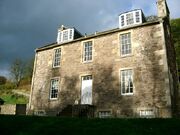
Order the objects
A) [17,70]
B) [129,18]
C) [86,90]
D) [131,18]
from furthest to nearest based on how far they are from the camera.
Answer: [17,70]
[129,18]
[131,18]
[86,90]

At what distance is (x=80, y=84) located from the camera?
2022 cm

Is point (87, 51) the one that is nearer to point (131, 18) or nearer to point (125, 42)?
point (125, 42)

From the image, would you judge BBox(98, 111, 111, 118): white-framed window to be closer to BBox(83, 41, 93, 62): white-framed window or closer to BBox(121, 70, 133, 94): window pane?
BBox(121, 70, 133, 94): window pane

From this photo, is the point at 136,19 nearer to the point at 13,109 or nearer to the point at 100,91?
the point at 100,91

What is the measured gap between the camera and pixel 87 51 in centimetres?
2123

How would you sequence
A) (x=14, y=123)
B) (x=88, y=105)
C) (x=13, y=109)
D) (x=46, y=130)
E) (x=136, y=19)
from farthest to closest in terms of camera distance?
1. (x=13, y=109)
2. (x=136, y=19)
3. (x=88, y=105)
4. (x=14, y=123)
5. (x=46, y=130)

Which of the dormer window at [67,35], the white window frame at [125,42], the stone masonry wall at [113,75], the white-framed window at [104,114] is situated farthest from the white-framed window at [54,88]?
the white window frame at [125,42]

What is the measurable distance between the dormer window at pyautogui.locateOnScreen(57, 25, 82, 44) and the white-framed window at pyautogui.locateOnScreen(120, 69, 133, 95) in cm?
759

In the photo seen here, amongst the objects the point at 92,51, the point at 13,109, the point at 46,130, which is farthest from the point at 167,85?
the point at 13,109

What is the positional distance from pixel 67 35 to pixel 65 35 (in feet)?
0.88

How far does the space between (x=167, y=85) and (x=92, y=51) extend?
7.62 metres

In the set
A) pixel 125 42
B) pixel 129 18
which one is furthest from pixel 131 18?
pixel 125 42

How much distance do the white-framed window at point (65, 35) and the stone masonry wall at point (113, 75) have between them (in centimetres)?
125

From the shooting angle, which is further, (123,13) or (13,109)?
(13,109)
